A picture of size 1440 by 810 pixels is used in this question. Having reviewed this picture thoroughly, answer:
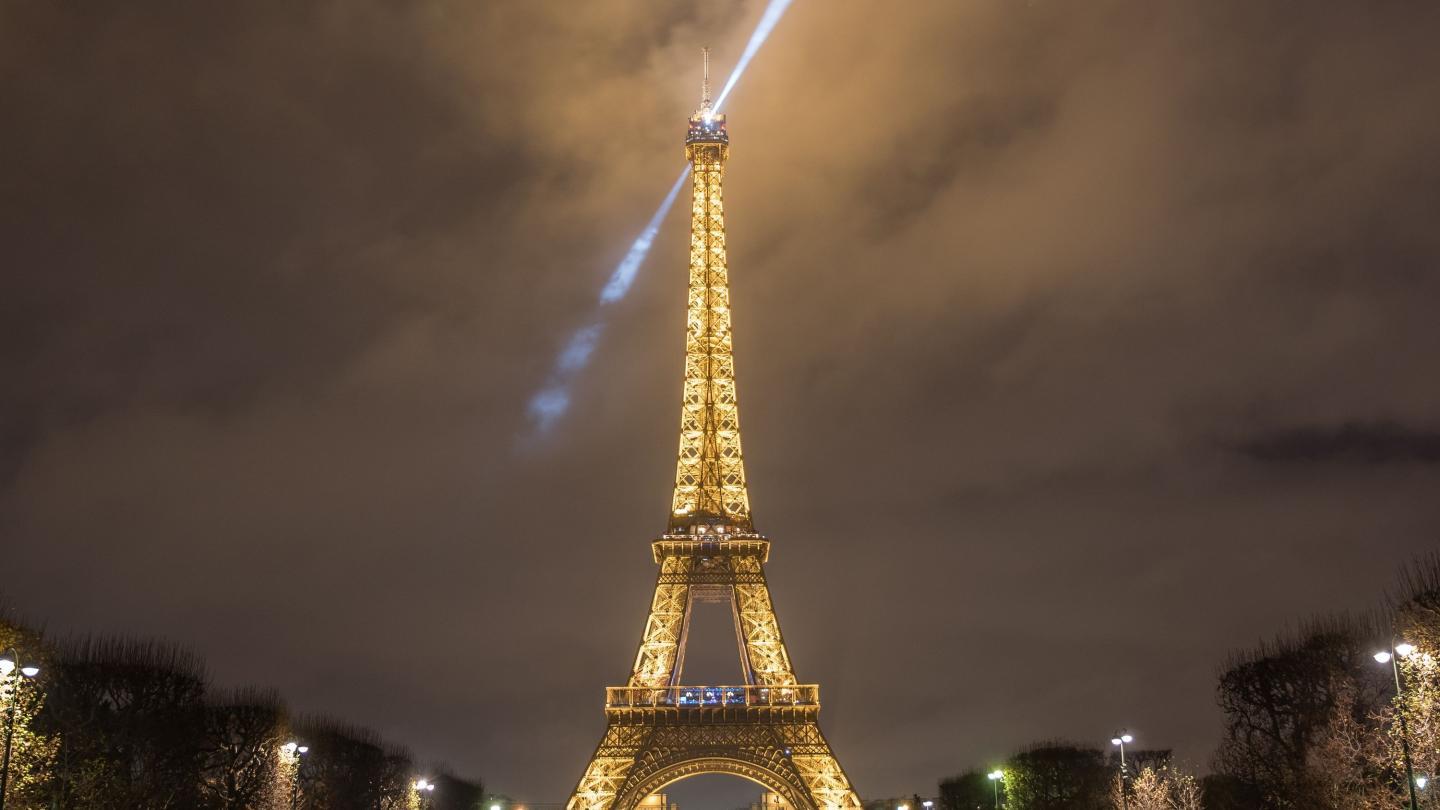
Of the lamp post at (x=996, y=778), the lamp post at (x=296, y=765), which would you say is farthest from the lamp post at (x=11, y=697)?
the lamp post at (x=996, y=778)

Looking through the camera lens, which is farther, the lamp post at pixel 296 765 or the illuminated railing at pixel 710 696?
the illuminated railing at pixel 710 696

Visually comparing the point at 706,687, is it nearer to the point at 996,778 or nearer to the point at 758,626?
the point at 758,626

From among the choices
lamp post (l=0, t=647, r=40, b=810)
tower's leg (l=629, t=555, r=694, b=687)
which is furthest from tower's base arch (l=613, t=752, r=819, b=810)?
lamp post (l=0, t=647, r=40, b=810)

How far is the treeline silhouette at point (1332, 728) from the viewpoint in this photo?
43719 millimetres

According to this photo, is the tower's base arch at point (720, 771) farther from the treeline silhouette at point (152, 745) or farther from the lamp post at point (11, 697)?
the lamp post at point (11, 697)

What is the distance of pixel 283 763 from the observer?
2474 inches

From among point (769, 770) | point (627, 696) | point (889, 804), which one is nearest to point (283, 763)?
point (627, 696)

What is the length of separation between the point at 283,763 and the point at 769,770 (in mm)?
27311

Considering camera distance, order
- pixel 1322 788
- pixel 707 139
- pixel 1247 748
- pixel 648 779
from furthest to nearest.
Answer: pixel 707 139
pixel 648 779
pixel 1247 748
pixel 1322 788

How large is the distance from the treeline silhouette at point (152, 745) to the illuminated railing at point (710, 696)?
607 inches

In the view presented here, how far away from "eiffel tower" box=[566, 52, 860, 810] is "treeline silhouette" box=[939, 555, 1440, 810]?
17.9 metres

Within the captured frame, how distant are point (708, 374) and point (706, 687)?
65.8 ft

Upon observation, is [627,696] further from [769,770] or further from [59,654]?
[59,654]

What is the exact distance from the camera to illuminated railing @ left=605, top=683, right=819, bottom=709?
7650cm
